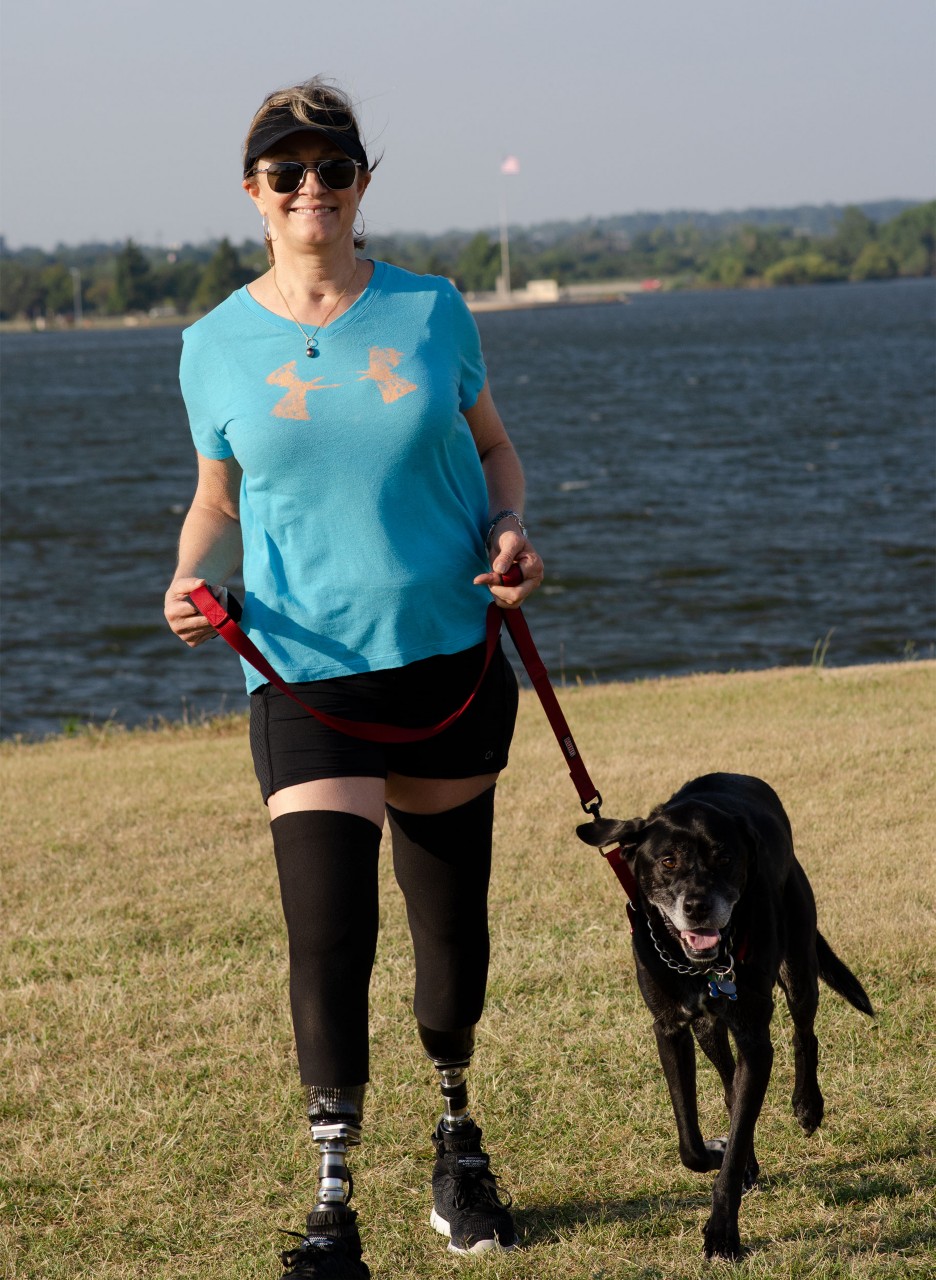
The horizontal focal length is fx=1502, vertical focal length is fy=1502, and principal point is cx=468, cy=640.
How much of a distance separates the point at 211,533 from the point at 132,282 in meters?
186

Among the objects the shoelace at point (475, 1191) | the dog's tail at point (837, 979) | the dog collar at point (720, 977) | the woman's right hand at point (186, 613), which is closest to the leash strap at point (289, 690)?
the woman's right hand at point (186, 613)

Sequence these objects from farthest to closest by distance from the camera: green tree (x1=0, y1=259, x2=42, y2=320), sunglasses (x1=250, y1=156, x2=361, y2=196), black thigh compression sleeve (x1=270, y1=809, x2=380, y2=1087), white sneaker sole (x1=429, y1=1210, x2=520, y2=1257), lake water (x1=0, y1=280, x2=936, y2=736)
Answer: green tree (x1=0, y1=259, x2=42, y2=320) → lake water (x1=0, y1=280, x2=936, y2=736) → white sneaker sole (x1=429, y1=1210, x2=520, y2=1257) → sunglasses (x1=250, y1=156, x2=361, y2=196) → black thigh compression sleeve (x1=270, y1=809, x2=380, y2=1087)

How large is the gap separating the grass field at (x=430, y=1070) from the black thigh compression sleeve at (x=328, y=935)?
2.11 ft

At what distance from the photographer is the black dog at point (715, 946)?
3.33 metres

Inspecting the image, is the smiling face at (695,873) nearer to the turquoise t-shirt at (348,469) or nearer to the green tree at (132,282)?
the turquoise t-shirt at (348,469)

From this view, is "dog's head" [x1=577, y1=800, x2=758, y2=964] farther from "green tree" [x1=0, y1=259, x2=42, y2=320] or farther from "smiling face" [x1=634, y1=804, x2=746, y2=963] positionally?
"green tree" [x1=0, y1=259, x2=42, y2=320]

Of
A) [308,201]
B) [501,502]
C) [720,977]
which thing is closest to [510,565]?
[501,502]

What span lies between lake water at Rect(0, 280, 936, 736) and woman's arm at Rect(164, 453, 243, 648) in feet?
43.9

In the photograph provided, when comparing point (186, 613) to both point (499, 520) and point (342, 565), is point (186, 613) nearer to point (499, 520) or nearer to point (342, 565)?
point (342, 565)

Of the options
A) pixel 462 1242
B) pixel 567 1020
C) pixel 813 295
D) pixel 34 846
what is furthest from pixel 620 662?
pixel 813 295

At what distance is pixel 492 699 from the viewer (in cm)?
335

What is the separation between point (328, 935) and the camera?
10.1 feet

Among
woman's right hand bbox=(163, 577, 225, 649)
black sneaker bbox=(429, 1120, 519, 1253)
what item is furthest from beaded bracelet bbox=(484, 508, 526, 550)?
black sneaker bbox=(429, 1120, 519, 1253)

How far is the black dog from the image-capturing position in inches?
131
